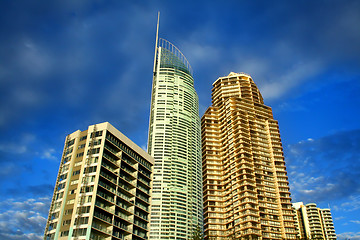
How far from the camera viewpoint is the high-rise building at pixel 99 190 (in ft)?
273

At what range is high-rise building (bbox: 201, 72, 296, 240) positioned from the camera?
133 meters

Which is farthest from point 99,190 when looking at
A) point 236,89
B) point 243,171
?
point 236,89

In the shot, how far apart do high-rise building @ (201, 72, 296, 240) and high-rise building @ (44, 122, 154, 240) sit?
151 feet

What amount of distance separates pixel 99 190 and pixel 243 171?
242 feet

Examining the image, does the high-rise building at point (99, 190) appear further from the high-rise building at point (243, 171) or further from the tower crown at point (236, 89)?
the tower crown at point (236, 89)

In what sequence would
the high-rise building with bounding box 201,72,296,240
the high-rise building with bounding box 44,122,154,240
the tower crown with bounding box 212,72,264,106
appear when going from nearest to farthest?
the high-rise building with bounding box 44,122,154,240
the high-rise building with bounding box 201,72,296,240
the tower crown with bounding box 212,72,264,106

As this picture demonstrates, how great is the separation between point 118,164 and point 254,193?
6653cm

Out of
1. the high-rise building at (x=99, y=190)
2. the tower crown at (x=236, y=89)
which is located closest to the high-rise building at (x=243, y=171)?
the tower crown at (x=236, y=89)

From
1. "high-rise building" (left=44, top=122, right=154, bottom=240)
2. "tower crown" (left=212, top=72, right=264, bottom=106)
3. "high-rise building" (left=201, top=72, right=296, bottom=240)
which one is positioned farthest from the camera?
"tower crown" (left=212, top=72, right=264, bottom=106)

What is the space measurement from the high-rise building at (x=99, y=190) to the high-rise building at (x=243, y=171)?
4599 centimetres

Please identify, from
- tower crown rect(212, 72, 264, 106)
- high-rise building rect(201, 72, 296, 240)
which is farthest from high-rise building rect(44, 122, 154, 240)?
tower crown rect(212, 72, 264, 106)

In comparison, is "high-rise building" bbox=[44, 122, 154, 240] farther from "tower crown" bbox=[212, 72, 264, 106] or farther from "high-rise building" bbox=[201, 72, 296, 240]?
"tower crown" bbox=[212, 72, 264, 106]

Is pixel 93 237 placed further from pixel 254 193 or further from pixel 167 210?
pixel 167 210

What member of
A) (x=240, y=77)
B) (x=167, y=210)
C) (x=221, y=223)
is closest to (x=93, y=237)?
(x=221, y=223)
